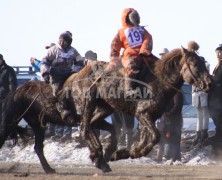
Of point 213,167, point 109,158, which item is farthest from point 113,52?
point 213,167

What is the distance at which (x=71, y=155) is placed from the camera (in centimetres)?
2392

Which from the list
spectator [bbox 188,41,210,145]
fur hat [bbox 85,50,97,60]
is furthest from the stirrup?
spectator [bbox 188,41,210,145]

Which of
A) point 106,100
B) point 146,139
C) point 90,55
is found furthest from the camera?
point 90,55

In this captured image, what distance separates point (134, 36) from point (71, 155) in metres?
5.92

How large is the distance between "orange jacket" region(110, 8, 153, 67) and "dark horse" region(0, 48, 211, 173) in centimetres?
32

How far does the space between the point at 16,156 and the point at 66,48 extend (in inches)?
194

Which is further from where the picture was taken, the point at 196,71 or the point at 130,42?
the point at 130,42

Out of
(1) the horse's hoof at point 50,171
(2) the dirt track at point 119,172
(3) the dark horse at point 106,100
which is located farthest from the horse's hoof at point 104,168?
(1) the horse's hoof at point 50,171

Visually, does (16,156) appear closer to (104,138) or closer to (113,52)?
(104,138)

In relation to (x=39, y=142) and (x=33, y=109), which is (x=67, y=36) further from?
(x=39, y=142)

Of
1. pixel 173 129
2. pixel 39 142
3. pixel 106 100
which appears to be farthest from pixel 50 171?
pixel 173 129

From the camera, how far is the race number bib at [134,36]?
18688 millimetres

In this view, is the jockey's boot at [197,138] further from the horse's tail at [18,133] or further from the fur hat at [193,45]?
the horse's tail at [18,133]

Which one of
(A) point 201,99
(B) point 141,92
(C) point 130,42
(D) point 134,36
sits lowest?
(A) point 201,99
